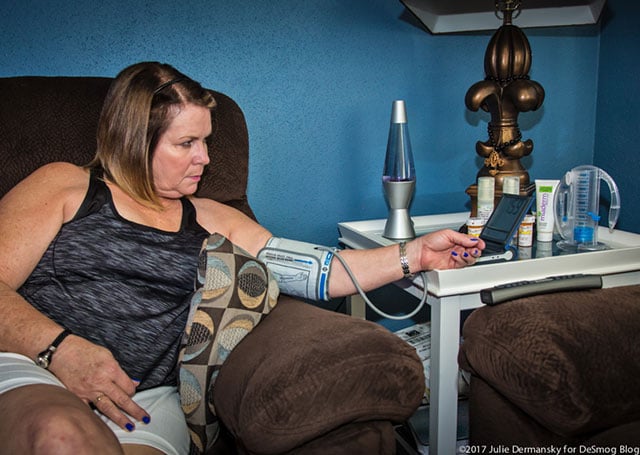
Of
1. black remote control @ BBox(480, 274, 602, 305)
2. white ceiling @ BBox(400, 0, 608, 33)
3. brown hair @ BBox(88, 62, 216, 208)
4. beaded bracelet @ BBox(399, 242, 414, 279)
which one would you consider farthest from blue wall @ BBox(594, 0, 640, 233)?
brown hair @ BBox(88, 62, 216, 208)

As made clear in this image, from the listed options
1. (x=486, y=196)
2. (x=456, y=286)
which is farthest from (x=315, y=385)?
(x=486, y=196)

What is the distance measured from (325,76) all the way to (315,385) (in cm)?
103

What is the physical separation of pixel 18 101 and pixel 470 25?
3.77 ft

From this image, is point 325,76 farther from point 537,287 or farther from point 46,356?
point 46,356

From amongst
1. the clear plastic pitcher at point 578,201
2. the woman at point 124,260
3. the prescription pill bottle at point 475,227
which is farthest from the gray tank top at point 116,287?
the clear plastic pitcher at point 578,201

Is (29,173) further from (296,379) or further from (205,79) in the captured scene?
(296,379)

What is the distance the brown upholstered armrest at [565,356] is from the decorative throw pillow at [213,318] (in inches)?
15.1

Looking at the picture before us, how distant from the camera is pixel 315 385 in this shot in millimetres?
783

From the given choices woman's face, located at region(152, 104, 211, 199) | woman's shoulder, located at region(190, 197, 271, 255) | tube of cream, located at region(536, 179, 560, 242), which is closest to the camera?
woman's face, located at region(152, 104, 211, 199)

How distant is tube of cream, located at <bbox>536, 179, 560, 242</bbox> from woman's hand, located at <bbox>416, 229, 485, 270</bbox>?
0.29 meters

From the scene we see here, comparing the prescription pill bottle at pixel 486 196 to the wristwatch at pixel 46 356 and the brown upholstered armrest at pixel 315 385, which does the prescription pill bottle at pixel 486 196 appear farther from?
the wristwatch at pixel 46 356

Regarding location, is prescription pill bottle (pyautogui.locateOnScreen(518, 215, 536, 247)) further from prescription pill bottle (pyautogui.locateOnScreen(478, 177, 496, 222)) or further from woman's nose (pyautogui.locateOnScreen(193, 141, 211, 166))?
woman's nose (pyautogui.locateOnScreen(193, 141, 211, 166))

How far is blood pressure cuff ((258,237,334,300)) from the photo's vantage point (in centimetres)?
112

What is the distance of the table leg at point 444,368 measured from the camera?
1.06 metres
